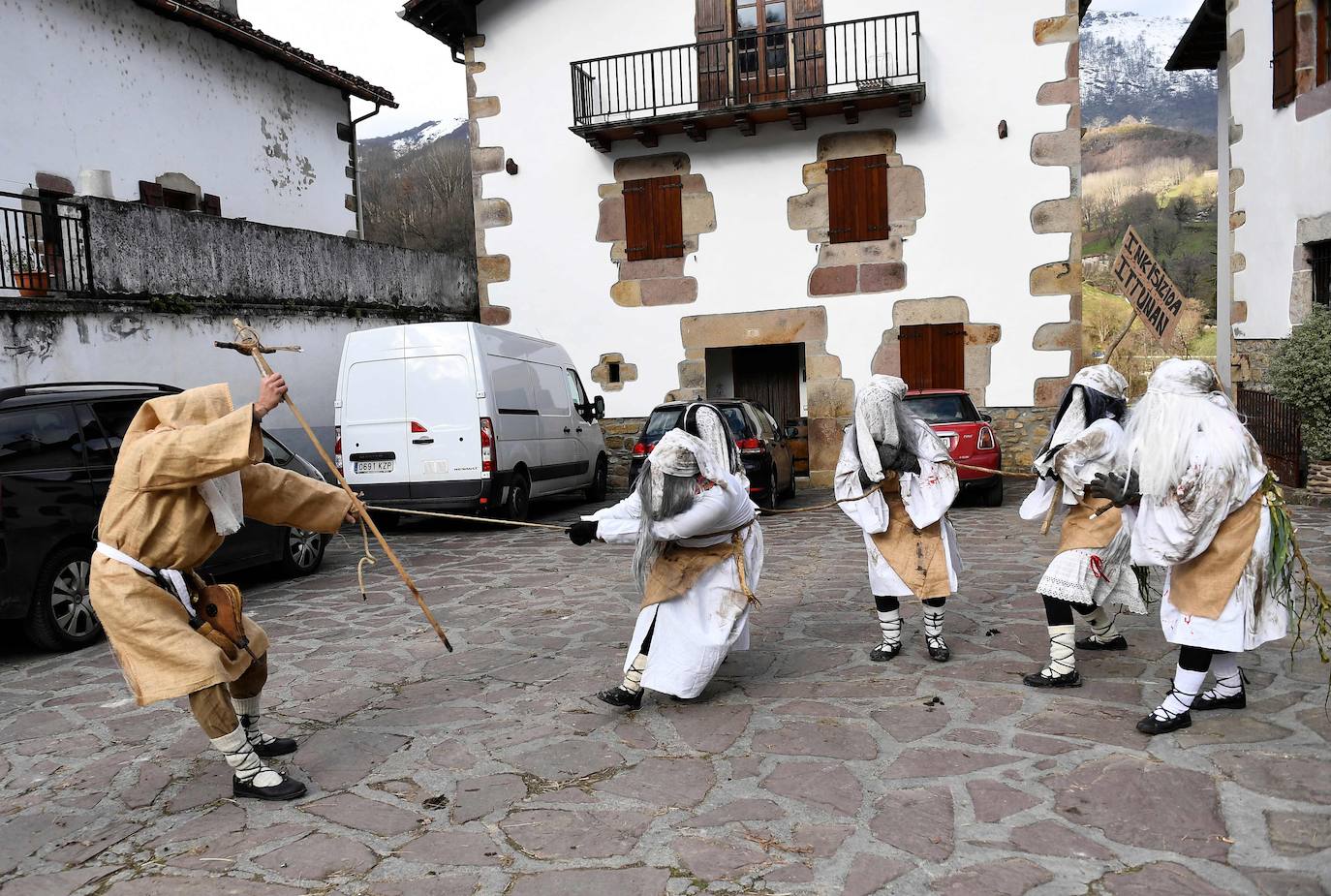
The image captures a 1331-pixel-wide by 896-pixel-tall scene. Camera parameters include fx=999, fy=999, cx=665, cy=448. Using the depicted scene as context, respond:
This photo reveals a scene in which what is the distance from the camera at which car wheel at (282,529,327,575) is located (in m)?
9.10

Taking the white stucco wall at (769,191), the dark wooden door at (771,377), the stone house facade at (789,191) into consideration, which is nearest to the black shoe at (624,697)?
the stone house facade at (789,191)

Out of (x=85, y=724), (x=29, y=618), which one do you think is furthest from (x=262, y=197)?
(x=85, y=724)

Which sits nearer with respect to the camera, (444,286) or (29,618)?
(29,618)

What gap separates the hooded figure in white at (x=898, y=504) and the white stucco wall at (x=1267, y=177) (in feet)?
27.8

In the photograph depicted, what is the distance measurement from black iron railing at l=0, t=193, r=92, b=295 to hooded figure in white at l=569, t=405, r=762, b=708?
8529 mm

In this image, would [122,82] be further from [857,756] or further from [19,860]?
[857,756]

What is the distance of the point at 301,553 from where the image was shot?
9.33m

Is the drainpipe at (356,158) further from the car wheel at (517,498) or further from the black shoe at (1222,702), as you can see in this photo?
the black shoe at (1222,702)

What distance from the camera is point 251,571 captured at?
9.57 metres

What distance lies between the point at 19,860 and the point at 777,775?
285 centimetres

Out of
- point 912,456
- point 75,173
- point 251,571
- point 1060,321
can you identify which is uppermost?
point 75,173

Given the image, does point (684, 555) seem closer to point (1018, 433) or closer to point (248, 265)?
point (248, 265)

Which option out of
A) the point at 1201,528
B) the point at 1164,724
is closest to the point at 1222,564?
the point at 1201,528

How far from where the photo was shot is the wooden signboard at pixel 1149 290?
7801 mm
